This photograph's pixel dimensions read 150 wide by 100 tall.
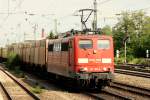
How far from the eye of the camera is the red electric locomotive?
20797 mm

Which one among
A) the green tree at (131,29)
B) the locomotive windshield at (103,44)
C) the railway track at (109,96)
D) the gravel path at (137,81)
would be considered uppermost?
the green tree at (131,29)

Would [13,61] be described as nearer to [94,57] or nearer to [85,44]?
[85,44]

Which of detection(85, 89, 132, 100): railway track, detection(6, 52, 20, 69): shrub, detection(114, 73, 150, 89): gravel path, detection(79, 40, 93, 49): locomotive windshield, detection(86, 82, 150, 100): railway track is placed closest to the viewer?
detection(85, 89, 132, 100): railway track

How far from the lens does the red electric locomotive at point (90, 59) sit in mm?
20797

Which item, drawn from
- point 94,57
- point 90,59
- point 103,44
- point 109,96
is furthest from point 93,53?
point 109,96

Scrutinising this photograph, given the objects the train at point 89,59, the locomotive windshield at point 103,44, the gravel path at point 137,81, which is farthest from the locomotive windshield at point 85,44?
the gravel path at point 137,81

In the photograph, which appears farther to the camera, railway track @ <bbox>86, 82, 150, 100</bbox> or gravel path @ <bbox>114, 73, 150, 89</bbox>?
gravel path @ <bbox>114, 73, 150, 89</bbox>

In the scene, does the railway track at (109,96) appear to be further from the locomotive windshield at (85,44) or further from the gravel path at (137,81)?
the gravel path at (137,81)

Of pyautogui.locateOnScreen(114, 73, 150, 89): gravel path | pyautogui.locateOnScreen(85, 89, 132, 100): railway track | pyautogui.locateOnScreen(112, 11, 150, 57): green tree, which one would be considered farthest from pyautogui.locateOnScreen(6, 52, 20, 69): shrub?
pyautogui.locateOnScreen(112, 11, 150, 57): green tree

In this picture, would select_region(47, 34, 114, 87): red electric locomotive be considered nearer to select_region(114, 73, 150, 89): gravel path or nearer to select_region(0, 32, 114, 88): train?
select_region(0, 32, 114, 88): train

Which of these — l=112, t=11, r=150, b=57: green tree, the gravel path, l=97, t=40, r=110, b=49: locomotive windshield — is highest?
l=112, t=11, r=150, b=57: green tree

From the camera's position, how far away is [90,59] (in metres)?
21.1

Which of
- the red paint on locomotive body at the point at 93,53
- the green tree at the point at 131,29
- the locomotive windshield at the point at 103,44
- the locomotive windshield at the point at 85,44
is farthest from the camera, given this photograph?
the green tree at the point at 131,29

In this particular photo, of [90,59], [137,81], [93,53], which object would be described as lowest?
[137,81]
